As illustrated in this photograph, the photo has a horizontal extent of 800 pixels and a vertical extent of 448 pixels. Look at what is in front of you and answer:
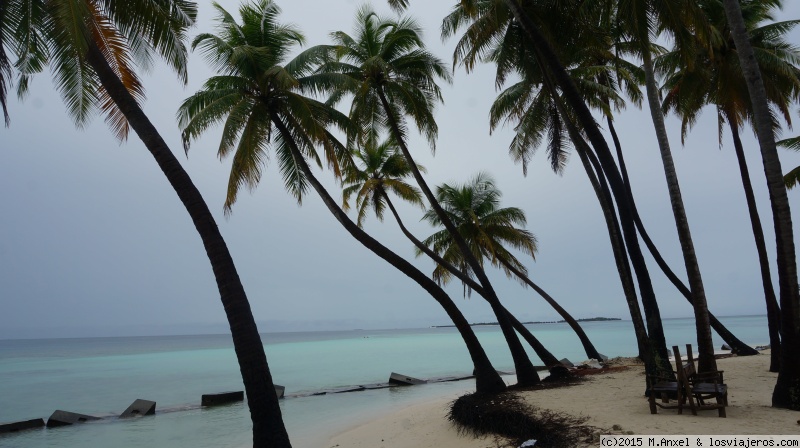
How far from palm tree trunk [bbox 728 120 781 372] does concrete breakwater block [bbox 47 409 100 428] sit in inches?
786

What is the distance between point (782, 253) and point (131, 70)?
443 inches

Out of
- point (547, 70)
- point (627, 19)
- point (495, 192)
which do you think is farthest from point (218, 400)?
point (627, 19)

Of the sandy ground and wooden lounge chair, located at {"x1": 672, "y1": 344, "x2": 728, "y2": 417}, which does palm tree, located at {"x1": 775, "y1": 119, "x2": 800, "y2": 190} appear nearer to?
the sandy ground

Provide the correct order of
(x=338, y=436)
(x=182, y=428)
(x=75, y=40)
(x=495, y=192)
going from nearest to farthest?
1. (x=75, y=40)
2. (x=338, y=436)
3. (x=182, y=428)
4. (x=495, y=192)

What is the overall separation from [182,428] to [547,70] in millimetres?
14303

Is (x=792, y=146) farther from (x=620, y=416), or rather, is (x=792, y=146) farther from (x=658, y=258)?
(x=620, y=416)

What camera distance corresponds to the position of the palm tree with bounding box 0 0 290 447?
6.72m

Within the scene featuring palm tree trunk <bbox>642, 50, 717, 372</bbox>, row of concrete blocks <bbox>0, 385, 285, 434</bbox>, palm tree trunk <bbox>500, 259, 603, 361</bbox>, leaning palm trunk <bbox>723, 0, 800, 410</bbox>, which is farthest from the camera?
palm tree trunk <bbox>500, 259, 603, 361</bbox>

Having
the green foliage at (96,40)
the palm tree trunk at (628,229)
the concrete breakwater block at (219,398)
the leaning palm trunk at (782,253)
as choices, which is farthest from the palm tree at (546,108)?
the concrete breakwater block at (219,398)

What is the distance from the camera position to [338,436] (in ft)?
41.5

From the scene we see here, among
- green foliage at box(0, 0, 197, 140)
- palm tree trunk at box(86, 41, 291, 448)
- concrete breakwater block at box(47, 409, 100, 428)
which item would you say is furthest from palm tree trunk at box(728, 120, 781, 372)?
concrete breakwater block at box(47, 409, 100, 428)

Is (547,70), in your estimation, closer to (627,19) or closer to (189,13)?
(627,19)

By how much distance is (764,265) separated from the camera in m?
13.3

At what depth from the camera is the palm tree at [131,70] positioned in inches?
265
